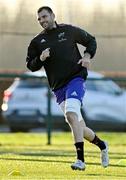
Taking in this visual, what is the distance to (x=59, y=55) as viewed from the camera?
1134 centimetres

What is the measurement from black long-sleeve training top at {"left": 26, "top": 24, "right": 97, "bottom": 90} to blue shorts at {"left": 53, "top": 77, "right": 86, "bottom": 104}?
0.17ft

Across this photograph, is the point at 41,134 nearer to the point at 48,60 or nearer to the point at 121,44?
the point at 121,44

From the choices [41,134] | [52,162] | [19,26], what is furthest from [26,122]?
[52,162]

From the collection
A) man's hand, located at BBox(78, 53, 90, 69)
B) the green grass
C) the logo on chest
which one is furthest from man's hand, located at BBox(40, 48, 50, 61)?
the green grass

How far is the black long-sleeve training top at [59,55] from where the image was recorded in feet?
37.2

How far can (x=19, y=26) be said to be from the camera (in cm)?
2450

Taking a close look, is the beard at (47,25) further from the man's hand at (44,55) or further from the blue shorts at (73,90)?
the blue shorts at (73,90)

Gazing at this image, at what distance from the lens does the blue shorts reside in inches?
444

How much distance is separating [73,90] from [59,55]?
1.54 feet

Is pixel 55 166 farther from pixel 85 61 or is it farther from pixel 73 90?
pixel 85 61

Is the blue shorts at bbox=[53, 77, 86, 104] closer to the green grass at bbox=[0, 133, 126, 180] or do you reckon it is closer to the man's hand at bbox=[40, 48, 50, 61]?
the man's hand at bbox=[40, 48, 50, 61]

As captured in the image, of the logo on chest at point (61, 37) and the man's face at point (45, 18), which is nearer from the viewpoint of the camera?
the man's face at point (45, 18)

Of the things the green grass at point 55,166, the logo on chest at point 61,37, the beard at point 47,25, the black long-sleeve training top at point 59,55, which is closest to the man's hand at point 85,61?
the black long-sleeve training top at point 59,55

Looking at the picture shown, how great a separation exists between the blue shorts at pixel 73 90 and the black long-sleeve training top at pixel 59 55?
0.17 feet
